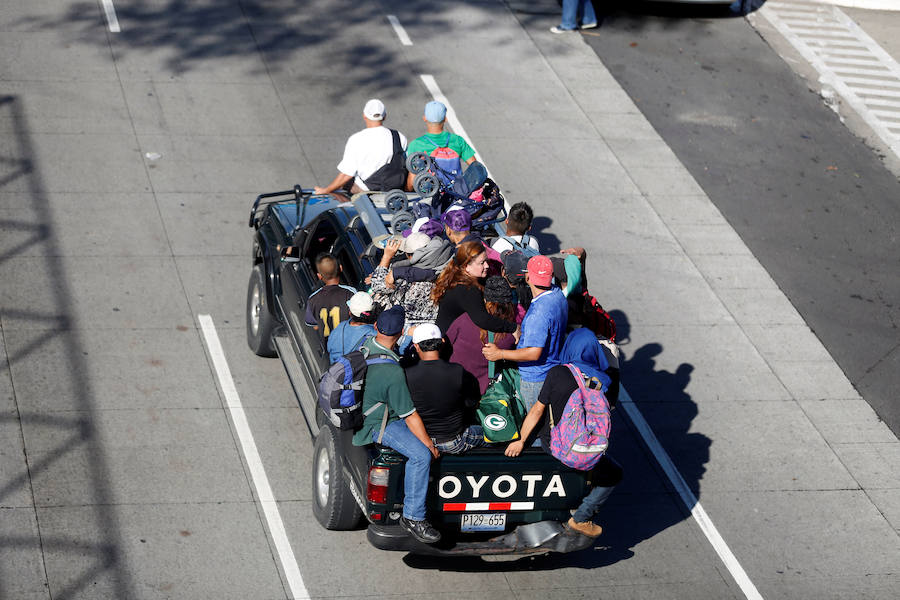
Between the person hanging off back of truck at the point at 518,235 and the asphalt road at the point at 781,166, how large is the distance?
369 centimetres

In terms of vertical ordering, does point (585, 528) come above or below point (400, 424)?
below

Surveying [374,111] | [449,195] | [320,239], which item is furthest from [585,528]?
[374,111]

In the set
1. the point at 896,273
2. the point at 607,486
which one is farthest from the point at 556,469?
the point at 896,273

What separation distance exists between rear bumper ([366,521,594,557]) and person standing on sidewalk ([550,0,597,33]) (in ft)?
37.3

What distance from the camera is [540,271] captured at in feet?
24.9

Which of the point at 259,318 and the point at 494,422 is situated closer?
the point at 494,422

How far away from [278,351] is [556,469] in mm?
3110

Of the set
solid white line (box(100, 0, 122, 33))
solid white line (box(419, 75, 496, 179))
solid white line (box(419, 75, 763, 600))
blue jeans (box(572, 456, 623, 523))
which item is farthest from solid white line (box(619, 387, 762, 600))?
solid white line (box(100, 0, 122, 33))

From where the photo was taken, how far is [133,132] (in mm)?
13406

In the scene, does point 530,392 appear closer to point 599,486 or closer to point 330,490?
point 599,486

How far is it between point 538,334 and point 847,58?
12139 millimetres

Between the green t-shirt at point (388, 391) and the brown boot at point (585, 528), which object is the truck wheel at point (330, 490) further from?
the brown boot at point (585, 528)

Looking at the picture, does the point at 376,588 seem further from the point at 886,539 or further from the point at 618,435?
the point at 886,539

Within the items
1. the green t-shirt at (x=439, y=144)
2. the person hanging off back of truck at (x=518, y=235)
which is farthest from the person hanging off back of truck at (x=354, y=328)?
the green t-shirt at (x=439, y=144)
